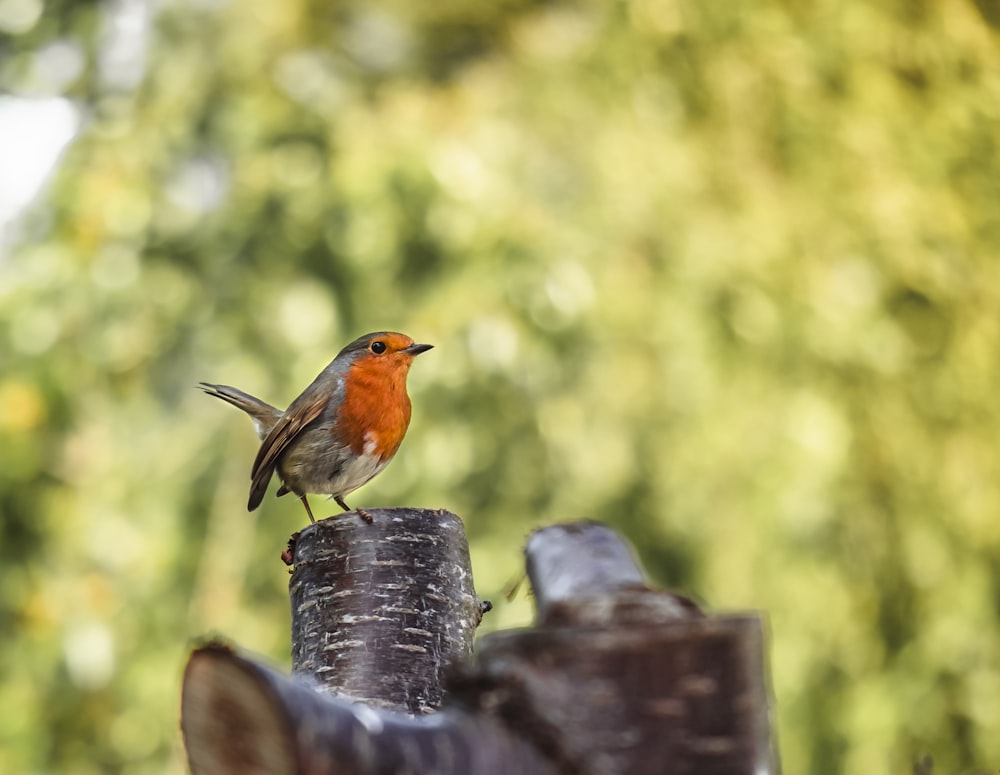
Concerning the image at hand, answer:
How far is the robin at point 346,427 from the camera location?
3701 mm

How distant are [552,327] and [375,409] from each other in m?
2.42

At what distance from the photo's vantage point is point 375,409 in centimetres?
371

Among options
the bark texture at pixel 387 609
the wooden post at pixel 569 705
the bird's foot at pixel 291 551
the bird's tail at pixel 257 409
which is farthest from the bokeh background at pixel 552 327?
the wooden post at pixel 569 705

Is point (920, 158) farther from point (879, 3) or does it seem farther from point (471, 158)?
point (471, 158)

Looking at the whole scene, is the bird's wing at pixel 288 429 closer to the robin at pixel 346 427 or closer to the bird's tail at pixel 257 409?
the robin at pixel 346 427

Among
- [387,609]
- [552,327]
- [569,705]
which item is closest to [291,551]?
[387,609]

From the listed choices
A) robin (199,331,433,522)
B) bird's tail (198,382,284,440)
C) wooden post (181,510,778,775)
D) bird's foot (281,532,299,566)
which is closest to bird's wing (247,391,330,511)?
robin (199,331,433,522)

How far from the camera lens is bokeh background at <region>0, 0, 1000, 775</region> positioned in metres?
5.79

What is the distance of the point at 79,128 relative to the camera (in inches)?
249

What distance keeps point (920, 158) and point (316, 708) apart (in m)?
5.60

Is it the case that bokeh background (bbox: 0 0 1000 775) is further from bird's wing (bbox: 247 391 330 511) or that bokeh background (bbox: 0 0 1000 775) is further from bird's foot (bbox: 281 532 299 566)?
bird's foot (bbox: 281 532 299 566)

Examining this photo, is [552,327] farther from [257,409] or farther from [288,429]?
[288,429]

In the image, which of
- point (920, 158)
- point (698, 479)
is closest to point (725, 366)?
point (698, 479)

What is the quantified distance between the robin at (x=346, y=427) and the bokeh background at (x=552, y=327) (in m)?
1.85
